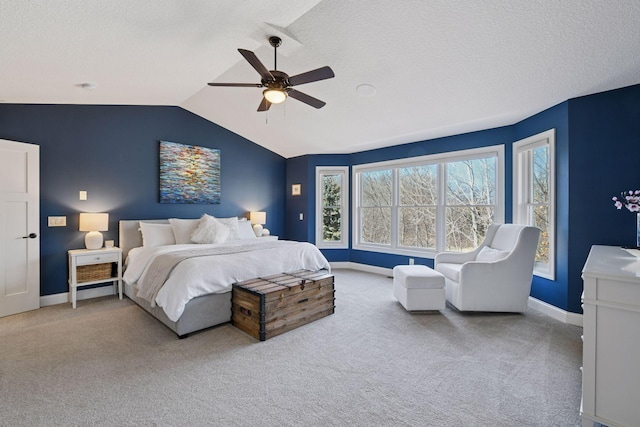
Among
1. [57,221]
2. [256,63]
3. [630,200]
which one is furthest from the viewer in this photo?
[57,221]

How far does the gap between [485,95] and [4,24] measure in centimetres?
441

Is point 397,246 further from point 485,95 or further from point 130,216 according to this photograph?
point 130,216

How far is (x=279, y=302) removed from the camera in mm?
2975

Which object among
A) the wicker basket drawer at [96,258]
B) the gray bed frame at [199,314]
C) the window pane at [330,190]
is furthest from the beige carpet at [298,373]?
the window pane at [330,190]

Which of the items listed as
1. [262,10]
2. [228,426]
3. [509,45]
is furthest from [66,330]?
[509,45]

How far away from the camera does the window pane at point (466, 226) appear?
185 inches

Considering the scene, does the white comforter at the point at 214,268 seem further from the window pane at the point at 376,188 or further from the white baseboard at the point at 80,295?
the window pane at the point at 376,188

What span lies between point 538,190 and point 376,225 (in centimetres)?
276

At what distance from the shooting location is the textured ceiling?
225 centimetres

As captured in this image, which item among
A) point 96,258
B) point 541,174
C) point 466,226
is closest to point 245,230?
point 96,258

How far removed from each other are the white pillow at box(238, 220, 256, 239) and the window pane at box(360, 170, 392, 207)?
2349mm

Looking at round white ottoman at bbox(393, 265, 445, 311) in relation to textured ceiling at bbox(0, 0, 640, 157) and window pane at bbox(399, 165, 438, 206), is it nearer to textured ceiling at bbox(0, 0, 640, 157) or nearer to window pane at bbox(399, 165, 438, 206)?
window pane at bbox(399, 165, 438, 206)

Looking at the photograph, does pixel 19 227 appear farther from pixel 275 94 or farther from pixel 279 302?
pixel 275 94

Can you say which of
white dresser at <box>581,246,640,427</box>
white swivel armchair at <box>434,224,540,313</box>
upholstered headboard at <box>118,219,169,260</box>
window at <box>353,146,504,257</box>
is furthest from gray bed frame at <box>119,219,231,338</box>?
window at <box>353,146,504,257</box>
